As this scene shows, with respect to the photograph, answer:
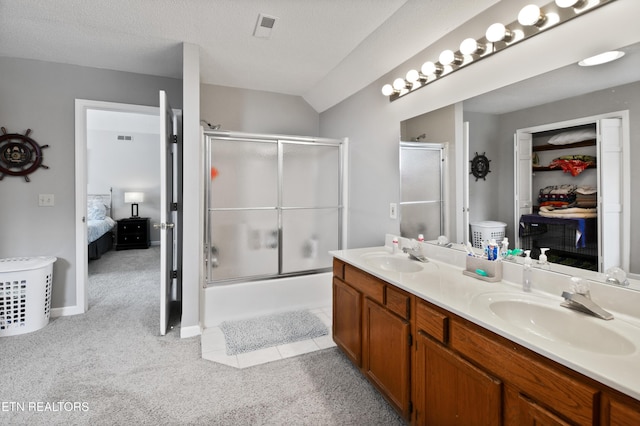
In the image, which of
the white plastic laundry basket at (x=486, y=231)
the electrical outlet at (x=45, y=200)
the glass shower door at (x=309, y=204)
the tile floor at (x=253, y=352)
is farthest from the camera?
the glass shower door at (x=309, y=204)

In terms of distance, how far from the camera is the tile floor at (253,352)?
2.26 metres

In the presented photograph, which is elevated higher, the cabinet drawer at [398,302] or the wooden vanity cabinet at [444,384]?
the cabinet drawer at [398,302]

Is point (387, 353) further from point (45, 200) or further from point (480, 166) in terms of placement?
point (45, 200)

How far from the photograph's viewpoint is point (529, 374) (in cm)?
95

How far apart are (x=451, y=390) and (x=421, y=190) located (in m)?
1.36

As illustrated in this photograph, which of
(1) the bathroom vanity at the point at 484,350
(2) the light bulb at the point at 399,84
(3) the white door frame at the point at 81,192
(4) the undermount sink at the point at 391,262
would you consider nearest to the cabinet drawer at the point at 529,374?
(1) the bathroom vanity at the point at 484,350

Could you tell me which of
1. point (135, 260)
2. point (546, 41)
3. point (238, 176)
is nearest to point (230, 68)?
point (238, 176)

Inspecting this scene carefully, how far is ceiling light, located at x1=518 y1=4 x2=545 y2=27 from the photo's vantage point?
1.38m

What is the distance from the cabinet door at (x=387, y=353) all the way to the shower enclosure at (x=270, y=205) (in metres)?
1.45

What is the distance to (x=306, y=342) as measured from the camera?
2.53 m

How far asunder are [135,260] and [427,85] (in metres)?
5.45

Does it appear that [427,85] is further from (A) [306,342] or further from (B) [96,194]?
(B) [96,194]

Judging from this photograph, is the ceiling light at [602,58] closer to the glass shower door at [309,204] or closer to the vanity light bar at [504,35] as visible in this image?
the vanity light bar at [504,35]

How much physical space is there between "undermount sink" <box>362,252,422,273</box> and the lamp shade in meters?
6.40
